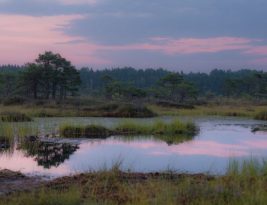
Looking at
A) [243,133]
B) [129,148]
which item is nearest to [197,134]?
[243,133]

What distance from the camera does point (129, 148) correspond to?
53.9 ft

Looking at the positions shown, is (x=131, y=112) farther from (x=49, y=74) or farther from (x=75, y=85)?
(x=75, y=85)

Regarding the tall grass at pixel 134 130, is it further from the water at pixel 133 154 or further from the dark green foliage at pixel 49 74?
the dark green foliage at pixel 49 74

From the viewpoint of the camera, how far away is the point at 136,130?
20.6m

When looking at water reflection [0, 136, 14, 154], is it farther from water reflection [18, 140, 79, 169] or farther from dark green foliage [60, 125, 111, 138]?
dark green foliage [60, 125, 111, 138]

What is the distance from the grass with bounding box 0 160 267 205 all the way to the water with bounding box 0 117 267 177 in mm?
914

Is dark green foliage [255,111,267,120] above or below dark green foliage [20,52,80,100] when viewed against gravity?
below

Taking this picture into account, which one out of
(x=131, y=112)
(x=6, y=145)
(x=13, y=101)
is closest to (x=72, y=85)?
(x=13, y=101)

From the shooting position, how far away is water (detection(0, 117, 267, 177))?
12898 mm

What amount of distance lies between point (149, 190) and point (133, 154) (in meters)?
6.40

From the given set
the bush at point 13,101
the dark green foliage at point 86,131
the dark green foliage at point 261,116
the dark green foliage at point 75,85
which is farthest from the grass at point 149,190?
the dark green foliage at point 75,85

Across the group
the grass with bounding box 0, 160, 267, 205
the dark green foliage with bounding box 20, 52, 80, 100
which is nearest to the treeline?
the dark green foliage with bounding box 20, 52, 80, 100

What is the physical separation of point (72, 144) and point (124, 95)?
3861 cm

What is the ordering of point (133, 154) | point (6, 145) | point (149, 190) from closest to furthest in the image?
point (149, 190), point (133, 154), point (6, 145)
